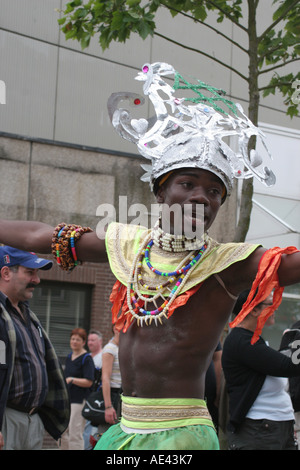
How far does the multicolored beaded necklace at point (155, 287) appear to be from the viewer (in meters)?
2.96

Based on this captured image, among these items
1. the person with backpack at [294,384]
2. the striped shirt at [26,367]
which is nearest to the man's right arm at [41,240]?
the striped shirt at [26,367]

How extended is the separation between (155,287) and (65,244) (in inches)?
17.4

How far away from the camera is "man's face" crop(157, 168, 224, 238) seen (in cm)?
295

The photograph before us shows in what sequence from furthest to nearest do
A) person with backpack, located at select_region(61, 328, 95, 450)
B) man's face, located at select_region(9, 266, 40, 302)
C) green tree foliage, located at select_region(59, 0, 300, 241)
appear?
person with backpack, located at select_region(61, 328, 95, 450), green tree foliage, located at select_region(59, 0, 300, 241), man's face, located at select_region(9, 266, 40, 302)

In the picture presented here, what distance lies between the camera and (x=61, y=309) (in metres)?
11.0

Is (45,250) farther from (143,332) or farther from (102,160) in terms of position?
(102,160)

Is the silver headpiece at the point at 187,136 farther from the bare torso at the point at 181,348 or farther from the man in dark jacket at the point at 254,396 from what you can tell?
the man in dark jacket at the point at 254,396

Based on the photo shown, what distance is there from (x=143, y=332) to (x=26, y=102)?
8.06 metres

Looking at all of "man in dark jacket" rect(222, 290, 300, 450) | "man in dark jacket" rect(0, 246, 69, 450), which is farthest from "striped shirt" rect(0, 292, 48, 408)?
"man in dark jacket" rect(222, 290, 300, 450)

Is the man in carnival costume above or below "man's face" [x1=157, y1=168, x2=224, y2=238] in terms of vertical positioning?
below

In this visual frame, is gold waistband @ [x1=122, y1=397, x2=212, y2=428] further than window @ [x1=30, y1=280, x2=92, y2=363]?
No

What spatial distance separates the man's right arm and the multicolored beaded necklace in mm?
193

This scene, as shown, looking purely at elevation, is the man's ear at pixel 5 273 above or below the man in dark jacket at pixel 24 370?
above

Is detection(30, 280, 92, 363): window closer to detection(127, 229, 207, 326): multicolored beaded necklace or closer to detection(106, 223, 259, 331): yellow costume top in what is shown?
detection(106, 223, 259, 331): yellow costume top
